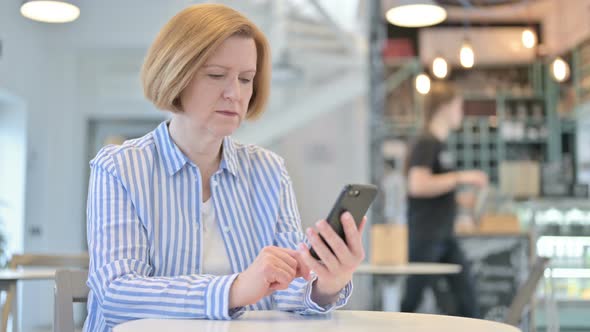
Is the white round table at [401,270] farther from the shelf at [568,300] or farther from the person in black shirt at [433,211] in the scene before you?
the shelf at [568,300]

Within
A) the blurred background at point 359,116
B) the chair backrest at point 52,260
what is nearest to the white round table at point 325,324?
the chair backrest at point 52,260

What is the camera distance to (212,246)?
5.07 feet

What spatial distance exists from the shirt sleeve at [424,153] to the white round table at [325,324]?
131 inches

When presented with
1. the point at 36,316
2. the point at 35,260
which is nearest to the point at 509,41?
the point at 36,316

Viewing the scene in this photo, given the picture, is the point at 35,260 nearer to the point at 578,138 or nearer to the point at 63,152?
the point at 63,152

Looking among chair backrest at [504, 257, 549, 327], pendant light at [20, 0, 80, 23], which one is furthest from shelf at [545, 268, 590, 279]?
pendant light at [20, 0, 80, 23]

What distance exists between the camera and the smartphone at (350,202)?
122 cm

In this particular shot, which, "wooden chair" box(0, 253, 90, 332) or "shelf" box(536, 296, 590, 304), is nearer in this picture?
"wooden chair" box(0, 253, 90, 332)

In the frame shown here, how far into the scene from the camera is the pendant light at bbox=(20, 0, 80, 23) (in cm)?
414

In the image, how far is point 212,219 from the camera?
5.14ft

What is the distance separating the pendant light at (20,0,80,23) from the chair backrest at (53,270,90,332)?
9.16 ft

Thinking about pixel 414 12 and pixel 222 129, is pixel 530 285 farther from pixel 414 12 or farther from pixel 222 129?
pixel 414 12

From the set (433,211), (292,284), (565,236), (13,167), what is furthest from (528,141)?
(292,284)

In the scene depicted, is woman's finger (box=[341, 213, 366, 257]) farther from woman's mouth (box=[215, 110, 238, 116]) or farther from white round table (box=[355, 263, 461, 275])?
white round table (box=[355, 263, 461, 275])
